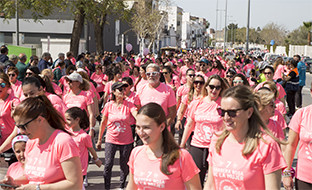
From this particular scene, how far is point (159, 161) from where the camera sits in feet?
12.0

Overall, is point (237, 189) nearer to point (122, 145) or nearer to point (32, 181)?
point (32, 181)

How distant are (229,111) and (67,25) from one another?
137ft

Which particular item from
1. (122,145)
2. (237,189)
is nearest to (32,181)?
(237,189)

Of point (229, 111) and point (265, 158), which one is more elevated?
point (229, 111)

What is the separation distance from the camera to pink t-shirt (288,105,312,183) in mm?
4586

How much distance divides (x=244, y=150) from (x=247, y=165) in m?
0.11

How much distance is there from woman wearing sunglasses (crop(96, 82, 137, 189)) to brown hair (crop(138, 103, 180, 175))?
3.39 m

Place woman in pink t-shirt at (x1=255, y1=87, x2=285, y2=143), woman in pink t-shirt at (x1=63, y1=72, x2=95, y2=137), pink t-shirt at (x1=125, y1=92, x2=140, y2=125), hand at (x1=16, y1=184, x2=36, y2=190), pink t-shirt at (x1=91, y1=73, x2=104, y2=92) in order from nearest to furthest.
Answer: hand at (x1=16, y1=184, x2=36, y2=190) → woman in pink t-shirt at (x1=255, y1=87, x2=285, y2=143) → pink t-shirt at (x1=125, y1=92, x2=140, y2=125) → woman in pink t-shirt at (x1=63, y1=72, x2=95, y2=137) → pink t-shirt at (x1=91, y1=73, x2=104, y2=92)

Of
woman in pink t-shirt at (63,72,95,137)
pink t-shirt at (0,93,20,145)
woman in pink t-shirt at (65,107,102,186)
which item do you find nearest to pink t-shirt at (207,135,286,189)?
woman in pink t-shirt at (65,107,102,186)

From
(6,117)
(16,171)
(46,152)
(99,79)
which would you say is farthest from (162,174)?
(99,79)

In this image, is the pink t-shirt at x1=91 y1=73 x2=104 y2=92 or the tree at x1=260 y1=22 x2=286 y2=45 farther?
the tree at x1=260 y1=22 x2=286 y2=45

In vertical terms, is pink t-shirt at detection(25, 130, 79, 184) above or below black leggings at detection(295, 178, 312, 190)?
above

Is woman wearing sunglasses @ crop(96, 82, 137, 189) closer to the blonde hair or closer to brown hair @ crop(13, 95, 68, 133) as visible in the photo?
brown hair @ crop(13, 95, 68, 133)

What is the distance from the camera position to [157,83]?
797 centimetres
